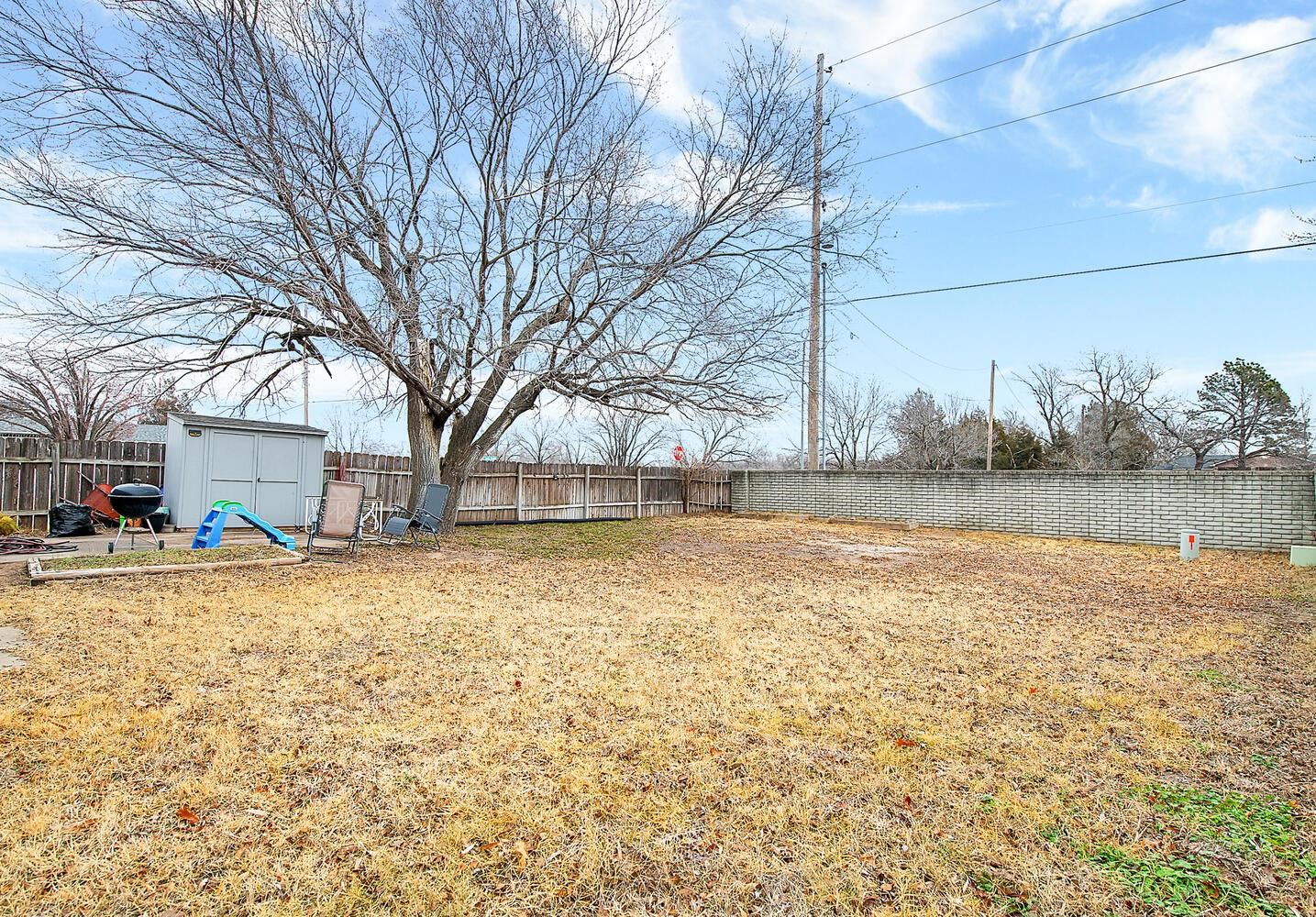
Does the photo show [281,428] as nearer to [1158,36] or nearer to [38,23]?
[38,23]

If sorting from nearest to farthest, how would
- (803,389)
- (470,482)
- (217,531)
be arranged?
(217,531)
(803,389)
(470,482)

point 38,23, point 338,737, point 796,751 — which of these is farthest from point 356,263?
point 796,751

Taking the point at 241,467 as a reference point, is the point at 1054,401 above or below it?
above

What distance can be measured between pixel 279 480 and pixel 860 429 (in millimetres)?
25050

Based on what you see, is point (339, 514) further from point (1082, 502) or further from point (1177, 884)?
point (1082, 502)

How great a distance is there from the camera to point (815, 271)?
13617mm

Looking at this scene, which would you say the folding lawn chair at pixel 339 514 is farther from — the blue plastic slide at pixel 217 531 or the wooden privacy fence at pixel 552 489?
the wooden privacy fence at pixel 552 489

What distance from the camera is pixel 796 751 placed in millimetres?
2650

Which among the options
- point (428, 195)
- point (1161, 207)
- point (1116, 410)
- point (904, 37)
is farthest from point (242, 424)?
point (1116, 410)

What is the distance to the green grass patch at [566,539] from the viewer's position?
9195 mm

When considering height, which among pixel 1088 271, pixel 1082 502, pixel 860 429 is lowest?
pixel 1082 502

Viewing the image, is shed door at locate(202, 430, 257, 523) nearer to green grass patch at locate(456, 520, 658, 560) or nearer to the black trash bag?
the black trash bag

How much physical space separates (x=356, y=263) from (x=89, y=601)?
5.64m

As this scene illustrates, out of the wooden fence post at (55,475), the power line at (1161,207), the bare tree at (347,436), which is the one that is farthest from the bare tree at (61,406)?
the power line at (1161,207)
